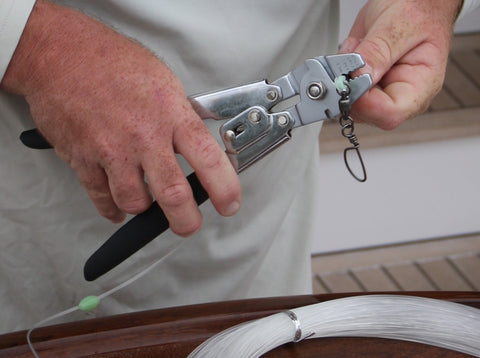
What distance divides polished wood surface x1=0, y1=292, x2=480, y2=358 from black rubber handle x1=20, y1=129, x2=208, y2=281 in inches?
1.9

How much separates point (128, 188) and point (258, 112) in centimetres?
12

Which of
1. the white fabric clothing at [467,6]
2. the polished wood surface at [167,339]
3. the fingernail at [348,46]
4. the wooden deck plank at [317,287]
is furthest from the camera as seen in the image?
the wooden deck plank at [317,287]

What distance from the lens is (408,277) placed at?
5.79 feet

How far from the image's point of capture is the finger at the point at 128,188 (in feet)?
1.87

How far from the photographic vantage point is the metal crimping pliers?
0.60 meters

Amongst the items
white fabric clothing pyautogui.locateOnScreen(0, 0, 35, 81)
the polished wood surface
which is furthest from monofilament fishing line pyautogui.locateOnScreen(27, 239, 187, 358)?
white fabric clothing pyautogui.locateOnScreen(0, 0, 35, 81)

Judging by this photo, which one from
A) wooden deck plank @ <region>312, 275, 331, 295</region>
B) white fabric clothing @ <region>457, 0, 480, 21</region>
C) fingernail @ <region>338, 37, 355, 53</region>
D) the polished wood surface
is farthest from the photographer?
wooden deck plank @ <region>312, 275, 331, 295</region>

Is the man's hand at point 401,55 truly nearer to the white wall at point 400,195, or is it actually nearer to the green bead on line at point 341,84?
the green bead on line at point 341,84

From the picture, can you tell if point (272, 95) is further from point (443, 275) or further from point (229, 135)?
point (443, 275)

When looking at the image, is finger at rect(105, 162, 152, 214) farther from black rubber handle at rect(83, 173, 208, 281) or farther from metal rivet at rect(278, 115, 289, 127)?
metal rivet at rect(278, 115, 289, 127)

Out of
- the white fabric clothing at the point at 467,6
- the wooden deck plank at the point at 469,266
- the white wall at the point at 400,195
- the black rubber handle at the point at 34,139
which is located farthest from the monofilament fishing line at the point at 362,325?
the wooden deck plank at the point at 469,266

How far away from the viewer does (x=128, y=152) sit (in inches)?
22.1

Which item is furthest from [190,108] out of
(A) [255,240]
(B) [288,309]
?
(A) [255,240]

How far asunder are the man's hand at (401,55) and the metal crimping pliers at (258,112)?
0.03 m
